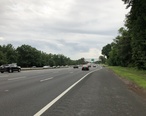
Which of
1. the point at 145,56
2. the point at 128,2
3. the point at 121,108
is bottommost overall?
the point at 121,108

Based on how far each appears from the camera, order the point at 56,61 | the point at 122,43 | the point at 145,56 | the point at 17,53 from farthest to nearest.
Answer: the point at 56,61 < the point at 17,53 < the point at 122,43 < the point at 145,56

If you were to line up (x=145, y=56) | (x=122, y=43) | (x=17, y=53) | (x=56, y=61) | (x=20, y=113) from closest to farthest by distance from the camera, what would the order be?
(x=20, y=113) < (x=145, y=56) < (x=122, y=43) < (x=17, y=53) < (x=56, y=61)

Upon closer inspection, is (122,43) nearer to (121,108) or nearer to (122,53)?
(122,53)

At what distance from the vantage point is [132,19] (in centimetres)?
3528

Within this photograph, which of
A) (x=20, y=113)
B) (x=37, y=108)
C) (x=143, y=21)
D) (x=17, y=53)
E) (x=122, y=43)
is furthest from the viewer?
(x=17, y=53)

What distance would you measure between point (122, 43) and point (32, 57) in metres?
74.5

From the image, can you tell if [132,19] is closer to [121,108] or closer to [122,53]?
[121,108]

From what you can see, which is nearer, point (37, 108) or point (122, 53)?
point (37, 108)

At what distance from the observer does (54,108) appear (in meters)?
10.1

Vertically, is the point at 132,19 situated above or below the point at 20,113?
above

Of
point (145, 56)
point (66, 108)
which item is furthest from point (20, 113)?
point (145, 56)

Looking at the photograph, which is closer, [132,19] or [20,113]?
[20,113]

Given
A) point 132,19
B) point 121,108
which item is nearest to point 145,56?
point 132,19

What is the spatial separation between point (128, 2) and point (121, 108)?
26.1 m
